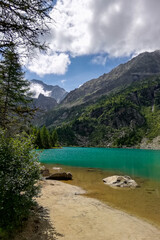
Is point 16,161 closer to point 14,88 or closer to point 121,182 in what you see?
point 14,88

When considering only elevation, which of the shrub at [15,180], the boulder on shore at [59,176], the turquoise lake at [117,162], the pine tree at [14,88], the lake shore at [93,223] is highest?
the pine tree at [14,88]

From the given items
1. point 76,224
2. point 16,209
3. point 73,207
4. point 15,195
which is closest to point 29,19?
point 15,195

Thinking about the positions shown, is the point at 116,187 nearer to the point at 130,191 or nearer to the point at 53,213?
the point at 130,191

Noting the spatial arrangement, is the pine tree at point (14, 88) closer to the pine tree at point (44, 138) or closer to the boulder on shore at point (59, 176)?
the boulder on shore at point (59, 176)

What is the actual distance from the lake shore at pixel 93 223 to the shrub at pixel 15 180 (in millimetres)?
2505

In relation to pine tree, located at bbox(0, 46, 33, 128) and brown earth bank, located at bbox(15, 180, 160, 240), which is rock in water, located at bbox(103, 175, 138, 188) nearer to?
brown earth bank, located at bbox(15, 180, 160, 240)

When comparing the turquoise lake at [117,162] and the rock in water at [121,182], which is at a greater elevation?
the rock in water at [121,182]

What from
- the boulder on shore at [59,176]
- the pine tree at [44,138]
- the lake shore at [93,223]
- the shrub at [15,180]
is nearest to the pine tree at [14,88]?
the shrub at [15,180]

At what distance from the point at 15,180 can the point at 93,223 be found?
19.9 ft

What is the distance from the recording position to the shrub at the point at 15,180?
695 cm

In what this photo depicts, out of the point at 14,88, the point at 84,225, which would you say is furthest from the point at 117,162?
the point at 84,225

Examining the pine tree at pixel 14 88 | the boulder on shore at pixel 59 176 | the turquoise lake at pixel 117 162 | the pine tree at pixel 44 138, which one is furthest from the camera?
the pine tree at pixel 44 138

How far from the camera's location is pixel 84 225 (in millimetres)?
9844

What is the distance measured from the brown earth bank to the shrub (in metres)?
1.03
